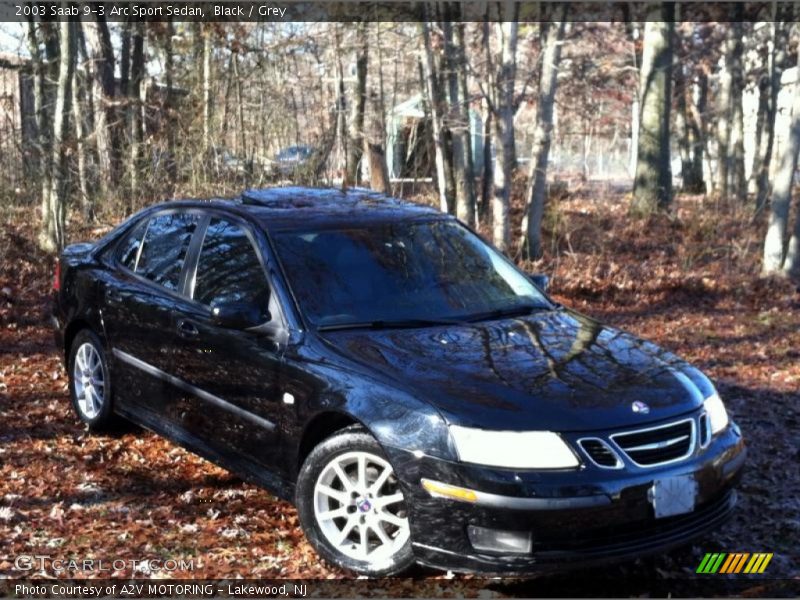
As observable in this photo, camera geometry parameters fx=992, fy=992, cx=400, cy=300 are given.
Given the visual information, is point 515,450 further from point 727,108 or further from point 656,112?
point 727,108

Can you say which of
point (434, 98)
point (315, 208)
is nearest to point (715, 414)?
point (315, 208)

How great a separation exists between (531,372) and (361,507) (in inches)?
40.2

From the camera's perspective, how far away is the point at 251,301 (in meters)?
5.49

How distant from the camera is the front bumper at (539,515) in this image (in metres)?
4.19

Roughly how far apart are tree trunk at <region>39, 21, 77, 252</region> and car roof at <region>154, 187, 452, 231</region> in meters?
7.28

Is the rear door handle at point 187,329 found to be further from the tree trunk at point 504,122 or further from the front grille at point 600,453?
the tree trunk at point 504,122

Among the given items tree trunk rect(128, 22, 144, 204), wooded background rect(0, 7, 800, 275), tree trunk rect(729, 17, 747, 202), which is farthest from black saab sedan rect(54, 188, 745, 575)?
tree trunk rect(729, 17, 747, 202)

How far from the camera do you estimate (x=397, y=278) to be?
562cm

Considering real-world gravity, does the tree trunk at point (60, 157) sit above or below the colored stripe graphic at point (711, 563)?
above

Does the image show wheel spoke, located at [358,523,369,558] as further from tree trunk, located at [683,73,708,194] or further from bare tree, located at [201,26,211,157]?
tree trunk, located at [683,73,708,194]

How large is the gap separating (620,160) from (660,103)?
32069 mm

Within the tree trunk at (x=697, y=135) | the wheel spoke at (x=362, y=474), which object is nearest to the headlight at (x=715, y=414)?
the wheel spoke at (x=362, y=474)

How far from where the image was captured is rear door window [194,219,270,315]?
5.53m

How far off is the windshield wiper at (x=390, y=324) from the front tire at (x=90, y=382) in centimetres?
228
